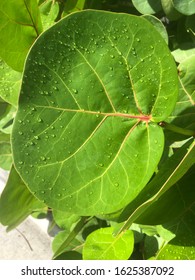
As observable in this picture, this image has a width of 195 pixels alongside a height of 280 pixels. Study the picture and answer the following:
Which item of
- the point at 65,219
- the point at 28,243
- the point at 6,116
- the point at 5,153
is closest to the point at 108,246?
the point at 65,219

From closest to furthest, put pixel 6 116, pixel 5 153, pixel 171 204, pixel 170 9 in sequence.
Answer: pixel 171 204 < pixel 170 9 < pixel 6 116 < pixel 5 153

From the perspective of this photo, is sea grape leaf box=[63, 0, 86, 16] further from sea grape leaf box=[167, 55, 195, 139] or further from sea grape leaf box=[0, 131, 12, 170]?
sea grape leaf box=[0, 131, 12, 170]

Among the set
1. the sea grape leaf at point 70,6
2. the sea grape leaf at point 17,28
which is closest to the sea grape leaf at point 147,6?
the sea grape leaf at point 70,6

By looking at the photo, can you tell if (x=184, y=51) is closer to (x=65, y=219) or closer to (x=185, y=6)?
(x=185, y=6)

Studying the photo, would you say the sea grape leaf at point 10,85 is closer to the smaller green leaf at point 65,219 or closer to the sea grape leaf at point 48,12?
the sea grape leaf at point 48,12

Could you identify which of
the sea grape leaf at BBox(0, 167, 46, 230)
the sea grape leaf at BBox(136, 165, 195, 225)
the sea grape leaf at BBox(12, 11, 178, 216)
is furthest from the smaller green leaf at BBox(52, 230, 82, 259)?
the sea grape leaf at BBox(12, 11, 178, 216)

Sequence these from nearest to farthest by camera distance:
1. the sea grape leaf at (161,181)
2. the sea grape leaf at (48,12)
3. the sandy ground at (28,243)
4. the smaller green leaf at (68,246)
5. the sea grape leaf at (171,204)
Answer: the sea grape leaf at (161,181), the sea grape leaf at (171,204), the sea grape leaf at (48,12), the smaller green leaf at (68,246), the sandy ground at (28,243)

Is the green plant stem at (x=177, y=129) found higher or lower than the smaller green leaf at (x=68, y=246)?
higher

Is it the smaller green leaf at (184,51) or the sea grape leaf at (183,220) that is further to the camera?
the smaller green leaf at (184,51)
